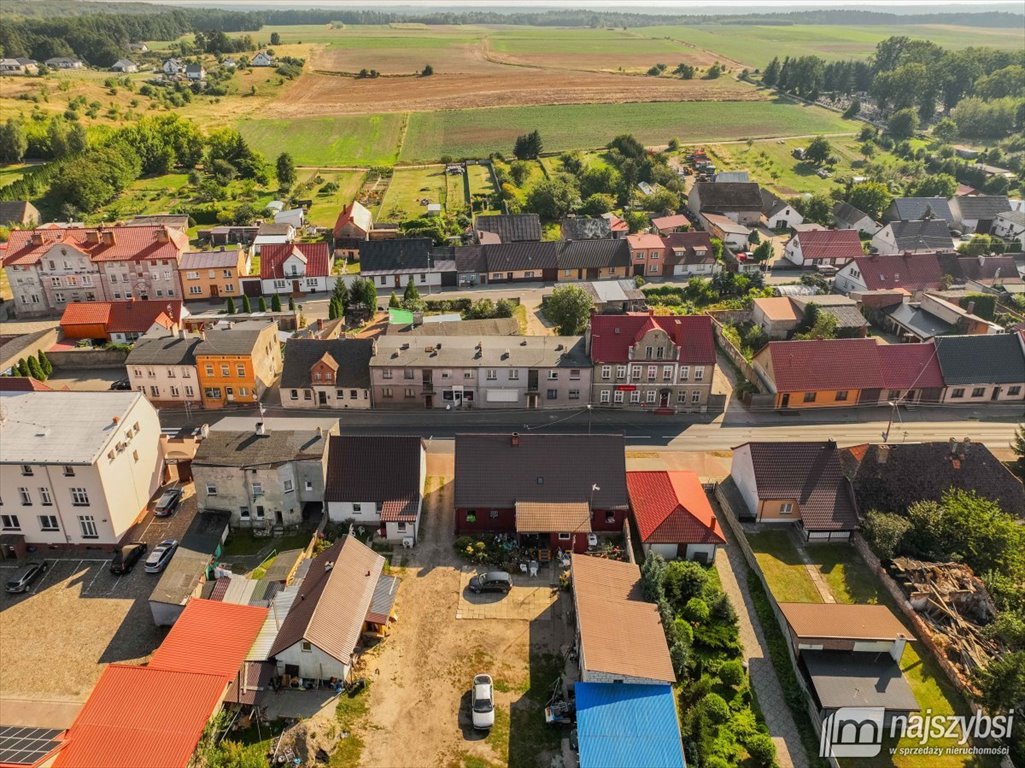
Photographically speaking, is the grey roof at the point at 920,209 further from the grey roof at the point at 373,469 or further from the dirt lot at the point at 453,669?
the dirt lot at the point at 453,669

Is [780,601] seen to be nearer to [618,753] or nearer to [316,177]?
[618,753]

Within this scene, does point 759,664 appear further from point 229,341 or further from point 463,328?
point 229,341

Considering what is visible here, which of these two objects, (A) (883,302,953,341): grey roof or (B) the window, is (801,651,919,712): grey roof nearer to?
(B) the window

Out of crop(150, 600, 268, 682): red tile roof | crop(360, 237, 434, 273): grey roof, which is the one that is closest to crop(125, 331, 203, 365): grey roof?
crop(150, 600, 268, 682): red tile roof

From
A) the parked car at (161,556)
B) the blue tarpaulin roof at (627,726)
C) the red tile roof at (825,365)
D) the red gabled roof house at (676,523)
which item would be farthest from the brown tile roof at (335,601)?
the red tile roof at (825,365)

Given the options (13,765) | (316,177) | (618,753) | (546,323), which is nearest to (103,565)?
(13,765)
